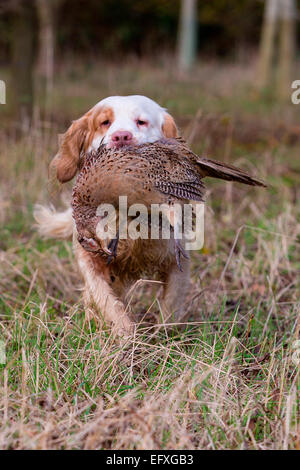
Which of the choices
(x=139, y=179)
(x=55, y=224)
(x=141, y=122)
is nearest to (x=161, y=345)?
(x=139, y=179)

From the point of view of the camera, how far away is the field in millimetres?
2221

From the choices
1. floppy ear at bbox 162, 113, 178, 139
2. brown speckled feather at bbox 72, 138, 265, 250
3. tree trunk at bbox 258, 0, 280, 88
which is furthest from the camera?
tree trunk at bbox 258, 0, 280, 88

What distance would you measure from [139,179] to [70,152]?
3.51ft

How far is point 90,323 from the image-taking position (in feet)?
9.98

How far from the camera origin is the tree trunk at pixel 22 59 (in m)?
7.59

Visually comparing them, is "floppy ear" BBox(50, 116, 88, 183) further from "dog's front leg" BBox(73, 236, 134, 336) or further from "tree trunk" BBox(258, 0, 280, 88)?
"tree trunk" BBox(258, 0, 280, 88)

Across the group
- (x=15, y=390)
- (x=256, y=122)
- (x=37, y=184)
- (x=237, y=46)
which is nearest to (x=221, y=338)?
(x=15, y=390)

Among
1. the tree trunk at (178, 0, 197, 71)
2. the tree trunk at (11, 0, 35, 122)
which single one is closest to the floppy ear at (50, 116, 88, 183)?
the tree trunk at (11, 0, 35, 122)

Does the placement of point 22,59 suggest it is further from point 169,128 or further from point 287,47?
point 287,47

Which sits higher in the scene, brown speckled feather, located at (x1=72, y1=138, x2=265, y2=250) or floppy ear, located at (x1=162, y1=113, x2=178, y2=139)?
floppy ear, located at (x1=162, y1=113, x2=178, y2=139)

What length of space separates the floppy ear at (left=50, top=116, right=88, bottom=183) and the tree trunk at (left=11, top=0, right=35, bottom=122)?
166 inches

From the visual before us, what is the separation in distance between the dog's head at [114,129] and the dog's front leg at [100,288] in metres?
0.47

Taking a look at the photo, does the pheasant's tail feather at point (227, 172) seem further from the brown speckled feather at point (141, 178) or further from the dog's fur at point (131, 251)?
the dog's fur at point (131, 251)

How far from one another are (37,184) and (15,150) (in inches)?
22.9
